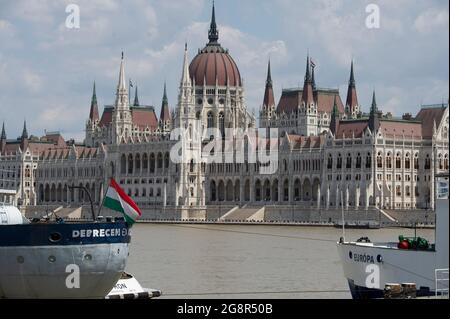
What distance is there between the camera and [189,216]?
135250 mm

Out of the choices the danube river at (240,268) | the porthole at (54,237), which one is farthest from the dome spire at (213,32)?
the porthole at (54,237)

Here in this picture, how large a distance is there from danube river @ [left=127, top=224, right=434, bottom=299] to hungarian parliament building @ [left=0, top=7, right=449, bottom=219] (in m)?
33.9

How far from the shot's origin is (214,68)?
157 m

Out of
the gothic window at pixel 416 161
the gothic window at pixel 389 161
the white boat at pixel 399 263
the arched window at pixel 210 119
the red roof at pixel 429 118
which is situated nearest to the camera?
the white boat at pixel 399 263

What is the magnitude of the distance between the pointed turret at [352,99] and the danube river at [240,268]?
73.4 metres

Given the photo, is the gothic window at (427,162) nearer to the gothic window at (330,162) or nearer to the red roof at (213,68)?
the gothic window at (330,162)

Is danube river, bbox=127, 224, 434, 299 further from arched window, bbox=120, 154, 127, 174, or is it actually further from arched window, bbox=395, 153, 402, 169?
arched window, bbox=120, 154, 127, 174

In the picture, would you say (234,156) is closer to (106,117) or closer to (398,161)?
(398,161)

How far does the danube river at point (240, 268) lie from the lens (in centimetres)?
4025

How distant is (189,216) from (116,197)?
103977mm

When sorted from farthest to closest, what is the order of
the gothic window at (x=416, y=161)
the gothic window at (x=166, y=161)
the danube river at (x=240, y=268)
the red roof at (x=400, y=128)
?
A: the gothic window at (x=166, y=161), the red roof at (x=400, y=128), the gothic window at (x=416, y=161), the danube river at (x=240, y=268)

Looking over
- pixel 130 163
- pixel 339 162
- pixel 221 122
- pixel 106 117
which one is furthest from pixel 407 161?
pixel 106 117
